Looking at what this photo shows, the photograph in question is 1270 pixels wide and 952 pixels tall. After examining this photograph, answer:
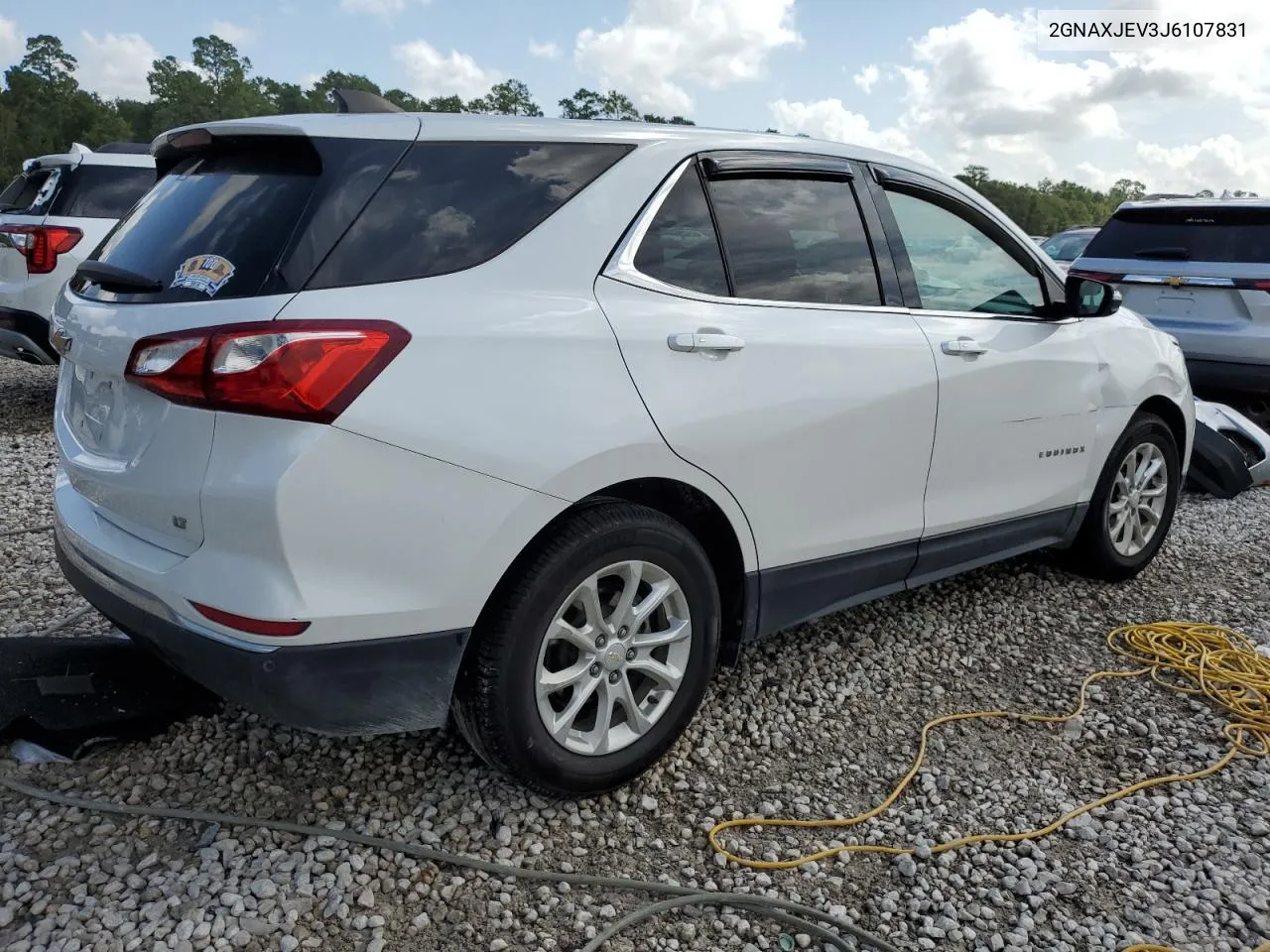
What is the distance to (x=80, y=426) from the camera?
8.73 feet

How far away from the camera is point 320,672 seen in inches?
87.2

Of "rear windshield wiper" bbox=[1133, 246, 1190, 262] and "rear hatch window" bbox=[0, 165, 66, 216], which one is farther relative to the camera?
"rear hatch window" bbox=[0, 165, 66, 216]

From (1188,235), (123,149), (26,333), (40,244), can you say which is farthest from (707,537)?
(123,149)

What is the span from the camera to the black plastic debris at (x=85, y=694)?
9.55 ft

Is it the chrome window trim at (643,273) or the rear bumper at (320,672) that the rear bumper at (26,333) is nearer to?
the rear bumper at (320,672)

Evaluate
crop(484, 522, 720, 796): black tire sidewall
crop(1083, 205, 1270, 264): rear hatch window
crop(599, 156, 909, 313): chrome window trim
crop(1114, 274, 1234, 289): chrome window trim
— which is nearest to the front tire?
crop(484, 522, 720, 796): black tire sidewall

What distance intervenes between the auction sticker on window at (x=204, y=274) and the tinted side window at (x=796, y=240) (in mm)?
1350

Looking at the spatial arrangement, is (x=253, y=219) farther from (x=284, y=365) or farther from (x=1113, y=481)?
(x=1113, y=481)

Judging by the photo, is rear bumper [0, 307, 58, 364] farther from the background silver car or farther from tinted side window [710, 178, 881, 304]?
the background silver car

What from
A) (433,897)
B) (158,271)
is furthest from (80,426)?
(433,897)

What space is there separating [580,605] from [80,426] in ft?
4.55

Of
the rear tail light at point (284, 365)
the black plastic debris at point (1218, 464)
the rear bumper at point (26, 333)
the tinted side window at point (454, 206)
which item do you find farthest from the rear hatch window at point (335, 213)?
the rear bumper at point (26, 333)

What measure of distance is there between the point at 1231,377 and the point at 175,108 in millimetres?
86894

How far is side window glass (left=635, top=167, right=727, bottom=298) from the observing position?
8.91 ft
